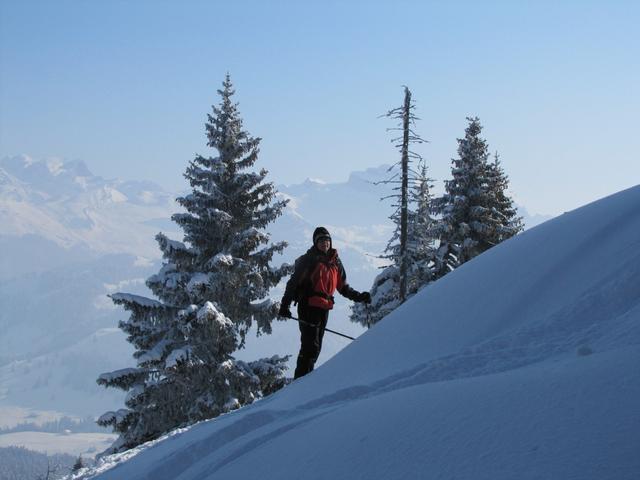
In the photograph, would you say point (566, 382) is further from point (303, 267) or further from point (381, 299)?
point (381, 299)

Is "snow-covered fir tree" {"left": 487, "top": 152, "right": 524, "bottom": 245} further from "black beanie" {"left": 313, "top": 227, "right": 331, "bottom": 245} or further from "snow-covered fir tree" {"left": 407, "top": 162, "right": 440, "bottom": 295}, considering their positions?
"black beanie" {"left": 313, "top": 227, "right": 331, "bottom": 245}

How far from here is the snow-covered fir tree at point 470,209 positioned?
2122 centimetres

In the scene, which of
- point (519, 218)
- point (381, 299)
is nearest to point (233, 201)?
point (381, 299)

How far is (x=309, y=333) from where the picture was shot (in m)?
8.19

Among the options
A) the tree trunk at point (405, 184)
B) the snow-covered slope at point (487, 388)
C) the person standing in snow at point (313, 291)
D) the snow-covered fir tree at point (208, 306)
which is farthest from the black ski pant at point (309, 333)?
the tree trunk at point (405, 184)

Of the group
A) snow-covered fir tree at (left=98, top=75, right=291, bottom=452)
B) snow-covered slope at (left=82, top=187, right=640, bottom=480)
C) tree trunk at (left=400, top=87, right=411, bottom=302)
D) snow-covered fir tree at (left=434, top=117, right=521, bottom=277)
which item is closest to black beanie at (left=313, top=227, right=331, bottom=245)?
snow-covered slope at (left=82, top=187, right=640, bottom=480)

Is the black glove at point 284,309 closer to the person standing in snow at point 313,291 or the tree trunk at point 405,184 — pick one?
the person standing in snow at point 313,291

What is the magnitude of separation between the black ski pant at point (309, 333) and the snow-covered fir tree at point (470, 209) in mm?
13386

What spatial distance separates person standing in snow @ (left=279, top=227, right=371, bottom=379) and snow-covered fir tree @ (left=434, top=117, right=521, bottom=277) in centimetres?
1336

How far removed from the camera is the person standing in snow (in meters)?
8.02

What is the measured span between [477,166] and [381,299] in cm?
619

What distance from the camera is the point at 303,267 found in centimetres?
798

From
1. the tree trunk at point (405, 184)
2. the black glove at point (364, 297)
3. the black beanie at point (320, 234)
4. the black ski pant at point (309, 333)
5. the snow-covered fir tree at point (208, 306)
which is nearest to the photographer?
the black beanie at point (320, 234)

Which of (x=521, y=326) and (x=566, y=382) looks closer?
(x=566, y=382)
